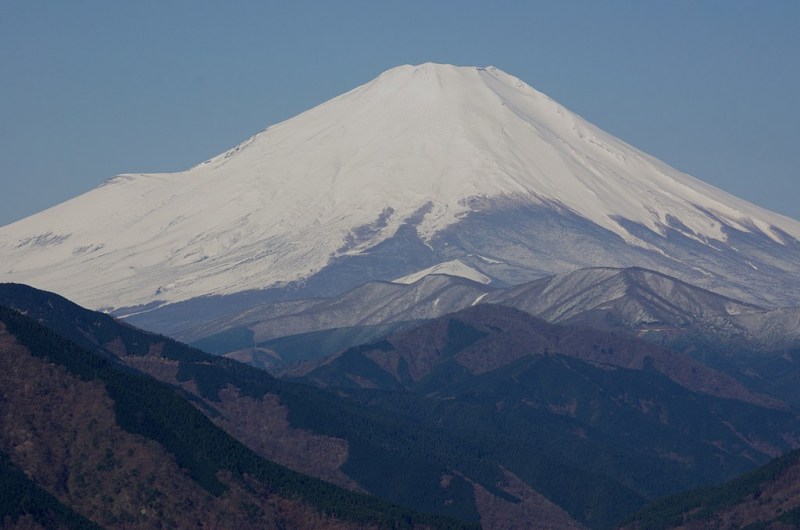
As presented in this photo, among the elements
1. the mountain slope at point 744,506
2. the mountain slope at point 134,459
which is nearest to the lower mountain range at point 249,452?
Answer: the mountain slope at point 134,459

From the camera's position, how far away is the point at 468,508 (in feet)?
508

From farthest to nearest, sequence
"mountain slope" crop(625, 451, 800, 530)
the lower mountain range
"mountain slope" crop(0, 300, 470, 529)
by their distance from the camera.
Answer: "mountain slope" crop(625, 451, 800, 530), the lower mountain range, "mountain slope" crop(0, 300, 470, 529)

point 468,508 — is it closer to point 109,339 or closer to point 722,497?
point 722,497

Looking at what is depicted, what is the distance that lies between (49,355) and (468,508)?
45784 millimetres

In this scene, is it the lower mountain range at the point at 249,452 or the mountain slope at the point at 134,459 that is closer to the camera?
the mountain slope at the point at 134,459

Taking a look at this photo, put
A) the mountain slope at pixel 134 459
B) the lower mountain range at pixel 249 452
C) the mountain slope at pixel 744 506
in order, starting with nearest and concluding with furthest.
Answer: the mountain slope at pixel 134 459, the lower mountain range at pixel 249 452, the mountain slope at pixel 744 506

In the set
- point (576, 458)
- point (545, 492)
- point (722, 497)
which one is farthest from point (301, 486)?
point (576, 458)

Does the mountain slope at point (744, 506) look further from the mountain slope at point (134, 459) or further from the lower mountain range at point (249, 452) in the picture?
the mountain slope at point (134, 459)

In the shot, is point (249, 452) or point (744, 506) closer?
point (249, 452)

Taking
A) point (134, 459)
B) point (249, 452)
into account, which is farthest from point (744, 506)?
point (134, 459)

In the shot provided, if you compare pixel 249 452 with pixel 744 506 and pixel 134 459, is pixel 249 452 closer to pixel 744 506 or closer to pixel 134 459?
pixel 134 459

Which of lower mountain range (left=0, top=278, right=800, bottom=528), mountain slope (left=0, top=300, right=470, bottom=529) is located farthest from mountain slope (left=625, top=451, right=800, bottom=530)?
mountain slope (left=0, top=300, right=470, bottom=529)

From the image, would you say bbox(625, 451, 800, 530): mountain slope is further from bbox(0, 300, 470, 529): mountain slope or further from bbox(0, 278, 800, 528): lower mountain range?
bbox(0, 300, 470, 529): mountain slope

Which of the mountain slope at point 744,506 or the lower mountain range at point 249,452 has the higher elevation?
the lower mountain range at point 249,452
